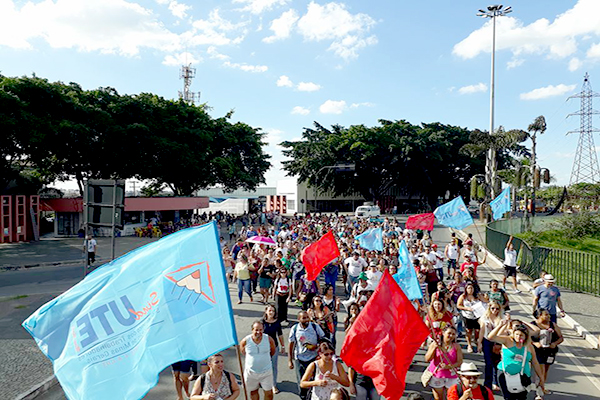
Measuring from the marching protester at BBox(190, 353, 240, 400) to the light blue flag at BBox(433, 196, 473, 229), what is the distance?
39.2 feet

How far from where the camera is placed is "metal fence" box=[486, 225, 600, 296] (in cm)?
1326

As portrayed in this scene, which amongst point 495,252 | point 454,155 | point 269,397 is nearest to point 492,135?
point 495,252

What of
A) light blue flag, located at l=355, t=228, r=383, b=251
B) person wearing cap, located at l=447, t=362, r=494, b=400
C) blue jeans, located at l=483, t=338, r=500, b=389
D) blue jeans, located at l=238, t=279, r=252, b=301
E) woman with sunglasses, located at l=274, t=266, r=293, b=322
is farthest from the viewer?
light blue flag, located at l=355, t=228, r=383, b=251

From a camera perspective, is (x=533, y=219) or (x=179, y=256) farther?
(x=533, y=219)

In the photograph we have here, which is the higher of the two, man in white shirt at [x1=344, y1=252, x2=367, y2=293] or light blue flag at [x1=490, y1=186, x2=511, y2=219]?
light blue flag at [x1=490, y1=186, x2=511, y2=219]

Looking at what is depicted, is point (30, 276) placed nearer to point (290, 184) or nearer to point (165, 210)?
point (165, 210)

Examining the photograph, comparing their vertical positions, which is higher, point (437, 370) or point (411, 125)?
point (411, 125)

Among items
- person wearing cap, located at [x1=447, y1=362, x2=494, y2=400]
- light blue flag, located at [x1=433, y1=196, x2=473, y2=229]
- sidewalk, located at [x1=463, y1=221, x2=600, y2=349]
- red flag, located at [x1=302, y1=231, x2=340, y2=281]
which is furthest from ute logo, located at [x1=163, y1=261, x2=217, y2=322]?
light blue flag, located at [x1=433, y1=196, x2=473, y2=229]

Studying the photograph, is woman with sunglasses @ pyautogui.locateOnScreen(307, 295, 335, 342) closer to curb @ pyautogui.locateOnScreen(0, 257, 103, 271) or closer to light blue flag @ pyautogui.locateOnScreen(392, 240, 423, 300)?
light blue flag @ pyautogui.locateOnScreen(392, 240, 423, 300)

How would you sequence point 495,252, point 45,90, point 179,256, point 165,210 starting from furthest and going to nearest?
point 165,210 < point 45,90 < point 495,252 < point 179,256

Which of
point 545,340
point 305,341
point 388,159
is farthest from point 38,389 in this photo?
point 388,159

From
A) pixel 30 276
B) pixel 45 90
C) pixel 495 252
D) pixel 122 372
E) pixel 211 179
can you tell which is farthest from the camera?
pixel 211 179

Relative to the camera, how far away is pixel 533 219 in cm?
2827

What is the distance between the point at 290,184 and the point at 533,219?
40523 millimetres
